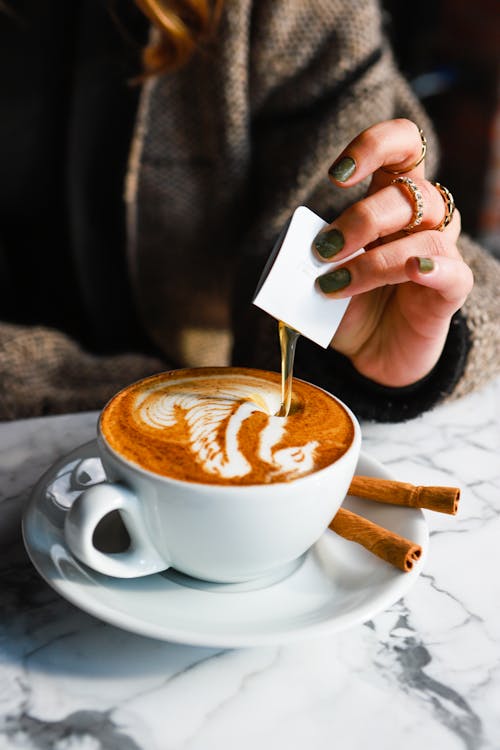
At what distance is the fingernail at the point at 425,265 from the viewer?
24.3 inches

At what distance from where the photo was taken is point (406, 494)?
57cm

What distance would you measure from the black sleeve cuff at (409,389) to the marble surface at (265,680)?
241 mm

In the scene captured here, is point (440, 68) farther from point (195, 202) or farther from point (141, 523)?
point (141, 523)

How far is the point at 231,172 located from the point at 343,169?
0.62m

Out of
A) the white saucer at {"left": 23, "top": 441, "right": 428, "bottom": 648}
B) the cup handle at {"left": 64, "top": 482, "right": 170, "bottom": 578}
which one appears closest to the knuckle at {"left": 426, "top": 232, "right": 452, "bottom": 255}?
the white saucer at {"left": 23, "top": 441, "right": 428, "bottom": 648}

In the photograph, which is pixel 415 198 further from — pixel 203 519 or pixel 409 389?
pixel 203 519

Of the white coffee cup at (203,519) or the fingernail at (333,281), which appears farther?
the fingernail at (333,281)

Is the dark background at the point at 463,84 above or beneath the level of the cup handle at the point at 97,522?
beneath

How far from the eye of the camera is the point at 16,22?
4.07ft

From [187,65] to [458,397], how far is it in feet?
2.38

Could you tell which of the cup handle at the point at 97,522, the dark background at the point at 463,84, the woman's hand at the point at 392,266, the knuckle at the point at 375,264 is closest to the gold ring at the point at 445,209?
the woman's hand at the point at 392,266

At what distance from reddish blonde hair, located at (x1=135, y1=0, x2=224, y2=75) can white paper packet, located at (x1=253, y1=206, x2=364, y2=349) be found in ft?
2.22

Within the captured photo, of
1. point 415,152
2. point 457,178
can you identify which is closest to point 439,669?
point 415,152

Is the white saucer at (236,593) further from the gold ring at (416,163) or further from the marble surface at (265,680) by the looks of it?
the gold ring at (416,163)
